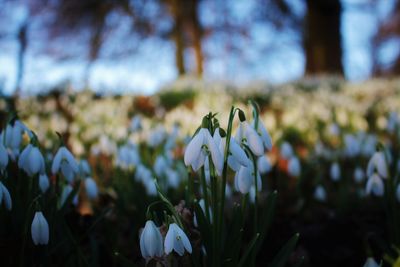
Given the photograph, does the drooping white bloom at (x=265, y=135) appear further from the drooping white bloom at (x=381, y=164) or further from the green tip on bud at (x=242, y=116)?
the drooping white bloom at (x=381, y=164)

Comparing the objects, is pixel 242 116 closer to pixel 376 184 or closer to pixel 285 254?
pixel 285 254

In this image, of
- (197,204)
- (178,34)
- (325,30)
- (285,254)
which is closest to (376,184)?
(285,254)

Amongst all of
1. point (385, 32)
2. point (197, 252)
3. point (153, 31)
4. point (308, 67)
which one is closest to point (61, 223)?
point (197, 252)

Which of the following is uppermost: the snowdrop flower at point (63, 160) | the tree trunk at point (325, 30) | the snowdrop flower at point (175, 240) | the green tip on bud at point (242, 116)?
the tree trunk at point (325, 30)

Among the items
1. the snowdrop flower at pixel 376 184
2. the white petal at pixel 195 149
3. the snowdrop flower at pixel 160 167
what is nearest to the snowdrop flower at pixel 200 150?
the white petal at pixel 195 149

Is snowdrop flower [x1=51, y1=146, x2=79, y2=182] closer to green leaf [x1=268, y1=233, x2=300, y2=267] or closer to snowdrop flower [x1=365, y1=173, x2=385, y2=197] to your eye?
green leaf [x1=268, y1=233, x2=300, y2=267]

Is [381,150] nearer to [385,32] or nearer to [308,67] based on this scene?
[308,67]

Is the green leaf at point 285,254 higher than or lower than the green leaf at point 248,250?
lower
